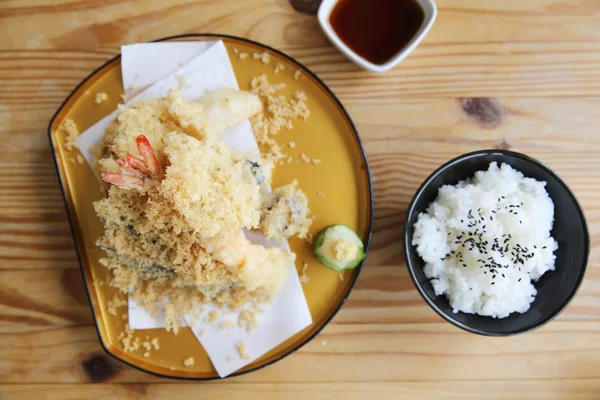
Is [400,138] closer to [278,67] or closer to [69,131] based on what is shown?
[278,67]

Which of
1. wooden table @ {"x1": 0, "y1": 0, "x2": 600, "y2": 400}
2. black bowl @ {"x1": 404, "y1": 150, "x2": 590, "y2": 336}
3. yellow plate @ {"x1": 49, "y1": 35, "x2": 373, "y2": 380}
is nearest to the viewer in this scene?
black bowl @ {"x1": 404, "y1": 150, "x2": 590, "y2": 336}

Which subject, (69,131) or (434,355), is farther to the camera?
(434,355)

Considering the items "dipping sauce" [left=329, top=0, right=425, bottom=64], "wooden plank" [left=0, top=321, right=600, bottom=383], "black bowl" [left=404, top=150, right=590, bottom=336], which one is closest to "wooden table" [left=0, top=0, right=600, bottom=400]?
"wooden plank" [left=0, top=321, right=600, bottom=383]

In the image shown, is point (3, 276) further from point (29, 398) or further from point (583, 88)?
point (583, 88)

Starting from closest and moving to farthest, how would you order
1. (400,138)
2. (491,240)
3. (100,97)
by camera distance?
(491,240) < (100,97) < (400,138)

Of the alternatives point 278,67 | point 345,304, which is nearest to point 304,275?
point 345,304

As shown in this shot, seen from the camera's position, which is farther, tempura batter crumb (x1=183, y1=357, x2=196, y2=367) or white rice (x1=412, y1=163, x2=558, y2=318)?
tempura batter crumb (x1=183, y1=357, x2=196, y2=367)

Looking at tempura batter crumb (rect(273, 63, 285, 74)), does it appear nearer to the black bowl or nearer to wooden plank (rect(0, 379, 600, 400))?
the black bowl

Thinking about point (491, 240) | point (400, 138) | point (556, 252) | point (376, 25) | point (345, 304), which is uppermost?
point (376, 25)
